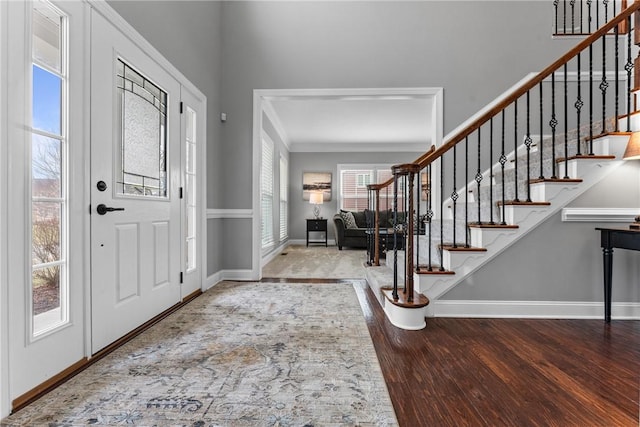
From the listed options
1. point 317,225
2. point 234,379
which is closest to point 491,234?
point 234,379

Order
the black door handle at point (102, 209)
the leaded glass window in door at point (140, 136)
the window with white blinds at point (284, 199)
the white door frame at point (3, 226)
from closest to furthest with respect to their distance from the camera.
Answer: the white door frame at point (3, 226) < the black door handle at point (102, 209) < the leaded glass window in door at point (140, 136) < the window with white blinds at point (284, 199)

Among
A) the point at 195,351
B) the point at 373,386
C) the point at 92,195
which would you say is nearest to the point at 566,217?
the point at 373,386

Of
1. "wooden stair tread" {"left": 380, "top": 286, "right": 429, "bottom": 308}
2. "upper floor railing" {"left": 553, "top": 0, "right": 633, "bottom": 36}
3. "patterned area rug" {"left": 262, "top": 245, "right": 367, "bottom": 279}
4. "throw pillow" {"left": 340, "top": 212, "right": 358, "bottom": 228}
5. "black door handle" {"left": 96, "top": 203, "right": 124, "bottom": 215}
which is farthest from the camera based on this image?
"throw pillow" {"left": 340, "top": 212, "right": 358, "bottom": 228}

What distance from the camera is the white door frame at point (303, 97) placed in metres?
3.52

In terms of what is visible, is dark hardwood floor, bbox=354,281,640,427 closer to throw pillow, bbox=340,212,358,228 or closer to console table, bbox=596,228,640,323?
console table, bbox=596,228,640,323

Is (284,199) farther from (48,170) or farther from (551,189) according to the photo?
(48,170)

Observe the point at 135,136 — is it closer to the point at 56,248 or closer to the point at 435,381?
the point at 56,248

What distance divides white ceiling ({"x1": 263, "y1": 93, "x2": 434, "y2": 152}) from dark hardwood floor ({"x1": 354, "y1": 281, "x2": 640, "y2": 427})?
2.68m

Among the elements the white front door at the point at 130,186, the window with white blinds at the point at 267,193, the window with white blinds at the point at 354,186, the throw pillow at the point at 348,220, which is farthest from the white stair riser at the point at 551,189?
the window with white blinds at the point at 354,186

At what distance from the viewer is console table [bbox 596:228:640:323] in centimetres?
201

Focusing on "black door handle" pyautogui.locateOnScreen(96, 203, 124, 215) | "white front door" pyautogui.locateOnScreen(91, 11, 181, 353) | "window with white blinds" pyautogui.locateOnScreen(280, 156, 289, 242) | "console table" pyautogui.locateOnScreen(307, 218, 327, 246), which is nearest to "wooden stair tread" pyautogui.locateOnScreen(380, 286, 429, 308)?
"white front door" pyautogui.locateOnScreen(91, 11, 181, 353)

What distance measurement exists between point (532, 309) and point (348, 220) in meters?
4.72

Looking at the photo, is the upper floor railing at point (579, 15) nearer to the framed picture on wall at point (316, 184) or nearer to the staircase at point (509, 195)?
the staircase at point (509, 195)

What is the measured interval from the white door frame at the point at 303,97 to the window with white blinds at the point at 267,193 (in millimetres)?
1531
